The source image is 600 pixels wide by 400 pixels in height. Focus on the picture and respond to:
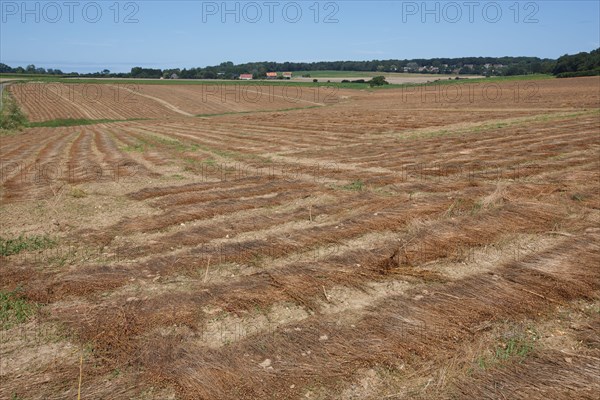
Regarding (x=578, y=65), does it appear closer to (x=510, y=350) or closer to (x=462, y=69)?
(x=462, y=69)

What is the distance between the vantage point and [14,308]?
6496mm

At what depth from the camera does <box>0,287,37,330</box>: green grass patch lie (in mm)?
6145

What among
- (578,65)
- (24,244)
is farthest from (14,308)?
(578,65)

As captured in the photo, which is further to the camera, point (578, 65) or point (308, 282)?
point (578, 65)

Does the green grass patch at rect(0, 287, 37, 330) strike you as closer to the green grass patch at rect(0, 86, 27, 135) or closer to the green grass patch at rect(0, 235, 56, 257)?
the green grass patch at rect(0, 235, 56, 257)

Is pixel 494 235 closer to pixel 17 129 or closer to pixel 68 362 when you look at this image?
pixel 68 362

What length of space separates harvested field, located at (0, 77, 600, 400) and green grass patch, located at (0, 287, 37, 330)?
0.19 feet

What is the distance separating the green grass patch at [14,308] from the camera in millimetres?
6145

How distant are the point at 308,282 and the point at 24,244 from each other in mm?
6419

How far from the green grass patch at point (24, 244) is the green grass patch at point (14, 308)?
6.98ft

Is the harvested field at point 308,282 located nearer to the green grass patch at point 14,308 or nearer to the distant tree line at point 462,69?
the green grass patch at point 14,308

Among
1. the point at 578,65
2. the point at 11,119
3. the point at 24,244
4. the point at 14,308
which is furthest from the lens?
the point at 578,65

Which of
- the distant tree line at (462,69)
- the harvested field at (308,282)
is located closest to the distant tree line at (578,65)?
the distant tree line at (462,69)

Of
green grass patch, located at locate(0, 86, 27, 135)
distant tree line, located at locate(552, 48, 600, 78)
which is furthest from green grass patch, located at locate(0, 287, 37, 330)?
distant tree line, located at locate(552, 48, 600, 78)
